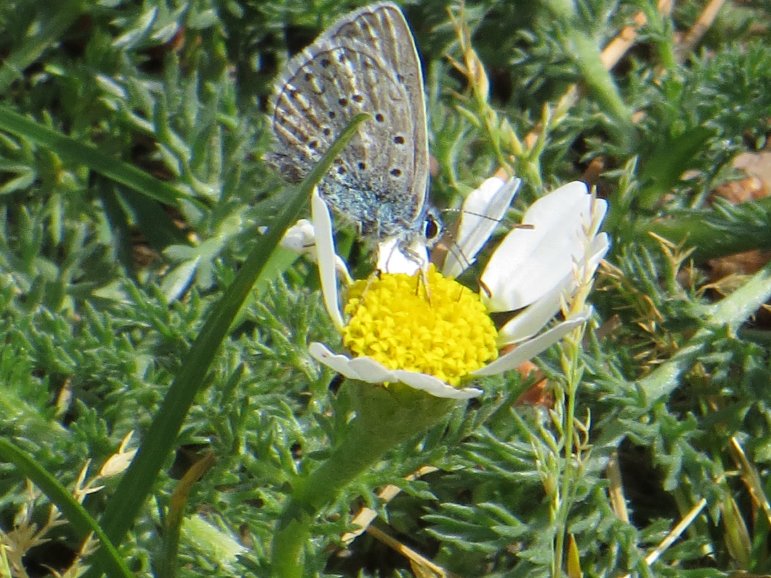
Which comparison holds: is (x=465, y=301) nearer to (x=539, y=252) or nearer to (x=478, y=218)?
(x=539, y=252)

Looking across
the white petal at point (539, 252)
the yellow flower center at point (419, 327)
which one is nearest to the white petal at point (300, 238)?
the yellow flower center at point (419, 327)

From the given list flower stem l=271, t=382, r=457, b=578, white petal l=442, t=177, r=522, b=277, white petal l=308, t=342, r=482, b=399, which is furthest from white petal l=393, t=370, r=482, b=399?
white petal l=442, t=177, r=522, b=277

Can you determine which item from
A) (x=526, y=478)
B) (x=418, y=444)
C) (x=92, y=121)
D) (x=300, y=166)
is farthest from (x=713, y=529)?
(x=92, y=121)

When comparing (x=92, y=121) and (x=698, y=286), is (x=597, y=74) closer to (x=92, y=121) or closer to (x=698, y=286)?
(x=698, y=286)

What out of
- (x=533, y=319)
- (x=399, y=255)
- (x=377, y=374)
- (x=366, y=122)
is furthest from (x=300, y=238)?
(x=377, y=374)

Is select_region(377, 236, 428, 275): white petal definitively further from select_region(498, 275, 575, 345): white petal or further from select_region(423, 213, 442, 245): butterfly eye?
select_region(498, 275, 575, 345): white petal

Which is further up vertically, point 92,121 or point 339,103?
point 339,103

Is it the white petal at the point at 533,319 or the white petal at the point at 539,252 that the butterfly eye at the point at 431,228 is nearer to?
the white petal at the point at 539,252
